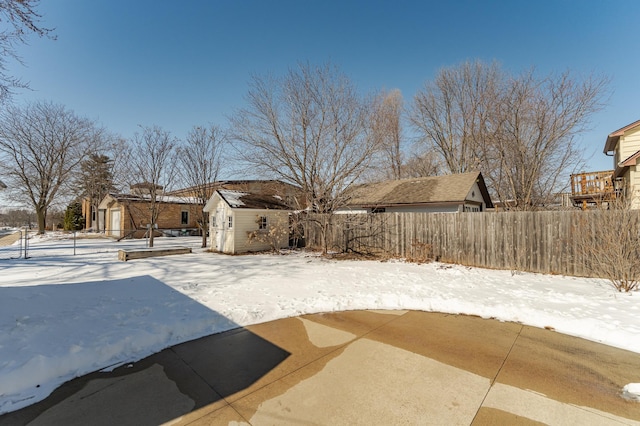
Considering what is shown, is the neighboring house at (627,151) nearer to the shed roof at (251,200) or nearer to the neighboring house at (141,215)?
the shed roof at (251,200)

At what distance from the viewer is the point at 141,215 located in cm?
2434

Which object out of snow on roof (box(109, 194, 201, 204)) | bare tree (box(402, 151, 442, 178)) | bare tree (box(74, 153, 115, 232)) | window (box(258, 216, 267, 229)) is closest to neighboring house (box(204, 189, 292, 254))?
window (box(258, 216, 267, 229))

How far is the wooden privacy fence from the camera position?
8.05 metres

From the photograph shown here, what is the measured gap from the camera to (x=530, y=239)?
870cm

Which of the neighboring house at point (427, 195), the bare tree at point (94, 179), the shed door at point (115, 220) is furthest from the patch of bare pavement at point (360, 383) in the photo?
the bare tree at point (94, 179)

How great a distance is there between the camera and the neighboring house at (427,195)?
49.1ft

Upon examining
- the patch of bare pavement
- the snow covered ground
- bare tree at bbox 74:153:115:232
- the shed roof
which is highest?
bare tree at bbox 74:153:115:232

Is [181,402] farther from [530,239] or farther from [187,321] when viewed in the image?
[530,239]

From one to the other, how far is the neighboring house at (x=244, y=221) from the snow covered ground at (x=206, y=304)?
15.1 feet

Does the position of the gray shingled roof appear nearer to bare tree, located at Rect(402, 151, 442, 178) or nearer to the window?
the window

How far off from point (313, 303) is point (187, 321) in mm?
2303

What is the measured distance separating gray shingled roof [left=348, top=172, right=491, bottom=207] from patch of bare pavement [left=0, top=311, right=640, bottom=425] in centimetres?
992

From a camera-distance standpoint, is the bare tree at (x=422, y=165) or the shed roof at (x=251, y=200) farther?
the bare tree at (x=422, y=165)

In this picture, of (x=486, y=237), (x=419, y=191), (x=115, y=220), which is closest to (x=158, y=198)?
(x=115, y=220)
